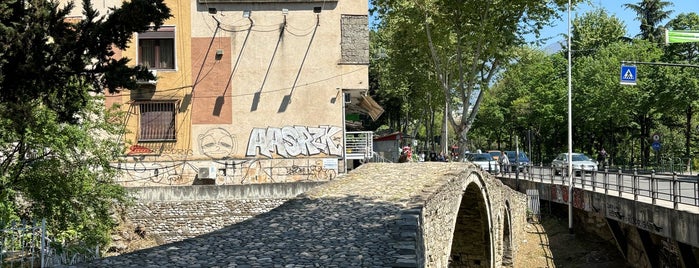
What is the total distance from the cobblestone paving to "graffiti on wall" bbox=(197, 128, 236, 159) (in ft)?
39.1

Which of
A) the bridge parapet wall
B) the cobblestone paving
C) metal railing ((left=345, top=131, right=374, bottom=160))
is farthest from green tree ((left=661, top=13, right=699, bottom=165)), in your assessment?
the cobblestone paving

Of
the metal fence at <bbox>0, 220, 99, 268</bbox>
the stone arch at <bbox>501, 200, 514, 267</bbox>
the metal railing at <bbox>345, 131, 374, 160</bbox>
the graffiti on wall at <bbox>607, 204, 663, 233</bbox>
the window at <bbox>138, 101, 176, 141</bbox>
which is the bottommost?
the stone arch at <bbox>501, 200, 514, 267</bbox>

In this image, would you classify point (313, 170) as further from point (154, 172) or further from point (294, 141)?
point (154, 172)

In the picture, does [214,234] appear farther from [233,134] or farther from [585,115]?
[585,115]

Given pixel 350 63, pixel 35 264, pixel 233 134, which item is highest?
pixel 350 63

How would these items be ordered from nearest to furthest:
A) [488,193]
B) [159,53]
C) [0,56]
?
1. [0,56]
2. [488,193]
3. [159,53]

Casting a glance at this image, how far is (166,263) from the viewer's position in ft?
28.3

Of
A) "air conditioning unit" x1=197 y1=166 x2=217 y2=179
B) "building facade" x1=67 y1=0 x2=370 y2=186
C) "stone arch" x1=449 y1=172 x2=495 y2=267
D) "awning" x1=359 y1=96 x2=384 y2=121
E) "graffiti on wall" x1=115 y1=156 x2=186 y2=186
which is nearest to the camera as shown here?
"stone arch" x1=449 y1=172 x2=495 y2=267

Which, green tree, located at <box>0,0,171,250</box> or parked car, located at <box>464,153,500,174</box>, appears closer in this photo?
green tree, located at <box>0,0,171,250</box>

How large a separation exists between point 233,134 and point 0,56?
17622 mm

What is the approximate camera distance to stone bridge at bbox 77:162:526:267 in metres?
8.85

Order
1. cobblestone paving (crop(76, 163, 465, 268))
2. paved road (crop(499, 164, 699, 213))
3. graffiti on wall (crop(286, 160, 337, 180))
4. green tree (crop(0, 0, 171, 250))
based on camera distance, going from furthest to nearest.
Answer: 1. graffiti on wall (crop(286, 160, 337, 180))
2. paved road (crop(499, 164, 699, 213))
3. green tree (crop(0, 0, 171, 250))
4. cobblestone paving (crop(76, 163, 465, 268))

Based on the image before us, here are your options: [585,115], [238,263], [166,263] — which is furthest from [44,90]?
[585,115]

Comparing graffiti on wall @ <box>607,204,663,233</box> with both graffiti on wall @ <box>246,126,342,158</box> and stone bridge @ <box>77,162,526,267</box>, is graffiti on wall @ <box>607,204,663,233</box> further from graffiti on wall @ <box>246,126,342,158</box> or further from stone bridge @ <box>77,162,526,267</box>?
graffiti on wall @ <box>246,126,342,158</box>
